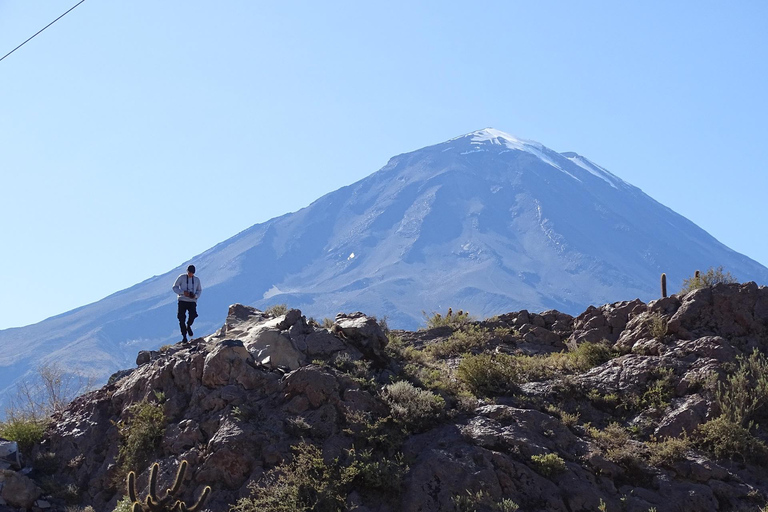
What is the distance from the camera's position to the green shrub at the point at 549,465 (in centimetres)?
1290

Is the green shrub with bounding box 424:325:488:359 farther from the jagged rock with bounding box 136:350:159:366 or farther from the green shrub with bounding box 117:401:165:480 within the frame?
the green shrub with bounding box 117:401:165:480

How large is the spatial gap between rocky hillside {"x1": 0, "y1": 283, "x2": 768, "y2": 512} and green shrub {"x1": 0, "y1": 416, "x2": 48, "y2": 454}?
18 centimetres

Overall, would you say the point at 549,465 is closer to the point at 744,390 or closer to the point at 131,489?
the point at 744,390

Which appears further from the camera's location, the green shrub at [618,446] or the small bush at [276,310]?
the small bush at [276,310]

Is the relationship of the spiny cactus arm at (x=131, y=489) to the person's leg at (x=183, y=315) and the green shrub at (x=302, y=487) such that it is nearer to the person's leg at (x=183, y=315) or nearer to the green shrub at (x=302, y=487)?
the green shrub at (x=302, y=487)

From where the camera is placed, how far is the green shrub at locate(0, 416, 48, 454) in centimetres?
1551

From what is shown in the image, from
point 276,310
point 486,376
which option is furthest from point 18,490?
point 486,376

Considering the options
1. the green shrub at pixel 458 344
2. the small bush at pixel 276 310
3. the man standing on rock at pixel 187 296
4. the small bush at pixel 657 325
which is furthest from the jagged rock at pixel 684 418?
the man standing on rock at pixel 187 296

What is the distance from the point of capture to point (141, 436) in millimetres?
14438

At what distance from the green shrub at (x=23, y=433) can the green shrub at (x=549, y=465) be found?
29.9 feet

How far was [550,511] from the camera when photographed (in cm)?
1228

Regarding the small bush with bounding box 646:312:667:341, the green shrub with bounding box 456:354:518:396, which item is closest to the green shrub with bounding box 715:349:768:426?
the small bush with bounding box 646:312:667:341

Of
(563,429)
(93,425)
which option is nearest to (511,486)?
(563,429)

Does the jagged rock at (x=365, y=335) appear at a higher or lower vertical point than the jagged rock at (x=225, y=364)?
lower
